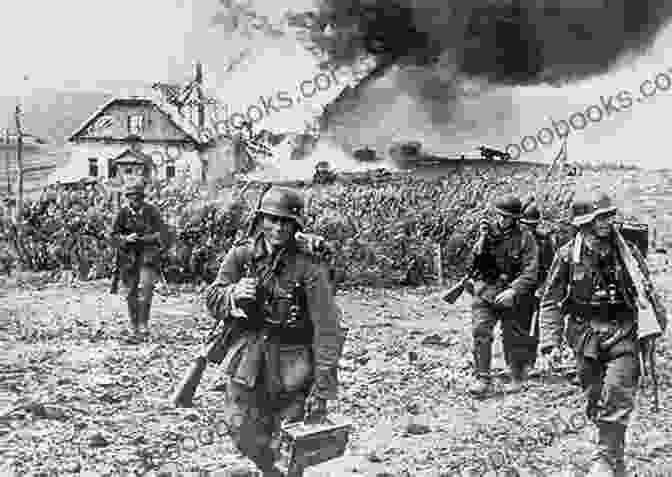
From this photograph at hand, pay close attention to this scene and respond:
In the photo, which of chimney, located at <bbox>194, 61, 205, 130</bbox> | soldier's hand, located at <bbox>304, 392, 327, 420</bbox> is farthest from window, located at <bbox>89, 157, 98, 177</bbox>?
soldier's hand, located at <bbox>304, 392, 327, 420</bbox>

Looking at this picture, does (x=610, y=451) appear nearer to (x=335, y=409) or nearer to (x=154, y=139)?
(x=335, y=409)

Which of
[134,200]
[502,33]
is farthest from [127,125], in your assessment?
[134,200]

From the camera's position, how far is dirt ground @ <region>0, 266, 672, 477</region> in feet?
14.4

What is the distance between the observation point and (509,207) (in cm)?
596

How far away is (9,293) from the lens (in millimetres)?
10328

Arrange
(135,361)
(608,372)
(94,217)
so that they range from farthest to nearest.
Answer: (94,217) → (135,361) → (608,372)

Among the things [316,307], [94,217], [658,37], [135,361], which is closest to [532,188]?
[658,37]

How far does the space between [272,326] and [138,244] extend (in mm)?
4357

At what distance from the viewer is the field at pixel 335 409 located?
173 inches

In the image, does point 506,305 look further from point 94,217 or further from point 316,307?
point 94,217

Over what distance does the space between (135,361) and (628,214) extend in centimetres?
1139

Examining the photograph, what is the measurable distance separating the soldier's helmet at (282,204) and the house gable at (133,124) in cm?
1464

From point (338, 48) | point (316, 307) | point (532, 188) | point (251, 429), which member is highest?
point (338, 48)

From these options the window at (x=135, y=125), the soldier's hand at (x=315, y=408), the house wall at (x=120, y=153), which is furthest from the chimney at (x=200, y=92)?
the soldier's hand at (x=315, y=408)
